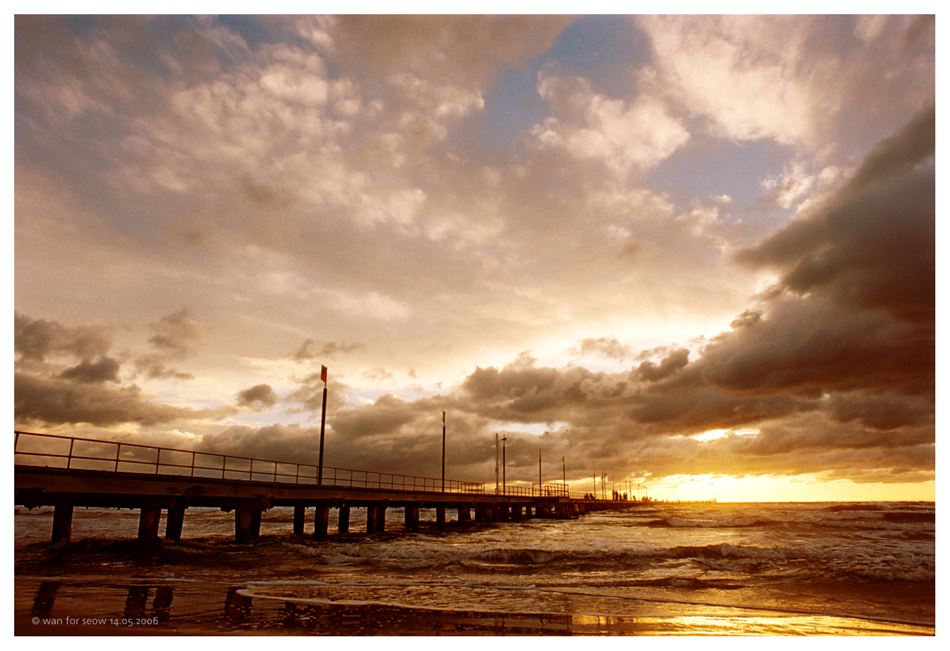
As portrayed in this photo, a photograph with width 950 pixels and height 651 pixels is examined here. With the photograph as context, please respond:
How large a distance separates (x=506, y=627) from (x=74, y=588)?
8533mm

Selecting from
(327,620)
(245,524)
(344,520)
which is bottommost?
(344,520)

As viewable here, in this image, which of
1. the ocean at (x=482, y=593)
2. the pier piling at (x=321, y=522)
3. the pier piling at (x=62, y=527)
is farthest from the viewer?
the pier piling at (x=321, y=522)

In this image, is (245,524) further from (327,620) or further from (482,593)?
(327,620)

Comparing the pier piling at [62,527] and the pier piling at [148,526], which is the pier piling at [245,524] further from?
the pier piling at [62,527]

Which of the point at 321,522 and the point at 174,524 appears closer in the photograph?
the point at 174,524

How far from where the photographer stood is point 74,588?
34.0ft

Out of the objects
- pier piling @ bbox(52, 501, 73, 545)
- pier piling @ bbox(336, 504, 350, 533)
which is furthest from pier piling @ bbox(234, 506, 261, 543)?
pier piling @ bbox(336, 504, 350, 533)

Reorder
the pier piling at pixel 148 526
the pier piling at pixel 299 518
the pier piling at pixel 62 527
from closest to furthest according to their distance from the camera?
the pier piling at pixel 148 526, the pier piling at pixel 62 527, the pier piling at pixel 299 518

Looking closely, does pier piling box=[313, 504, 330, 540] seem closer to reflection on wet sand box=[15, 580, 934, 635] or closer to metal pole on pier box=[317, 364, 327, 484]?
metal pole on pier box=[317, 364, 327, 484]

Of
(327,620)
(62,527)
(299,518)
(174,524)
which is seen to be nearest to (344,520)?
(299,518)

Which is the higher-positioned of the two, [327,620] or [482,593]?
[327,620]

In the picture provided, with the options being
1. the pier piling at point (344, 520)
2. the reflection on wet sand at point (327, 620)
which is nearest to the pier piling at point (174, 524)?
the pier piling at point (344, 520)

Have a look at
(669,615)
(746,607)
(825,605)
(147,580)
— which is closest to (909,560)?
(825,605)
